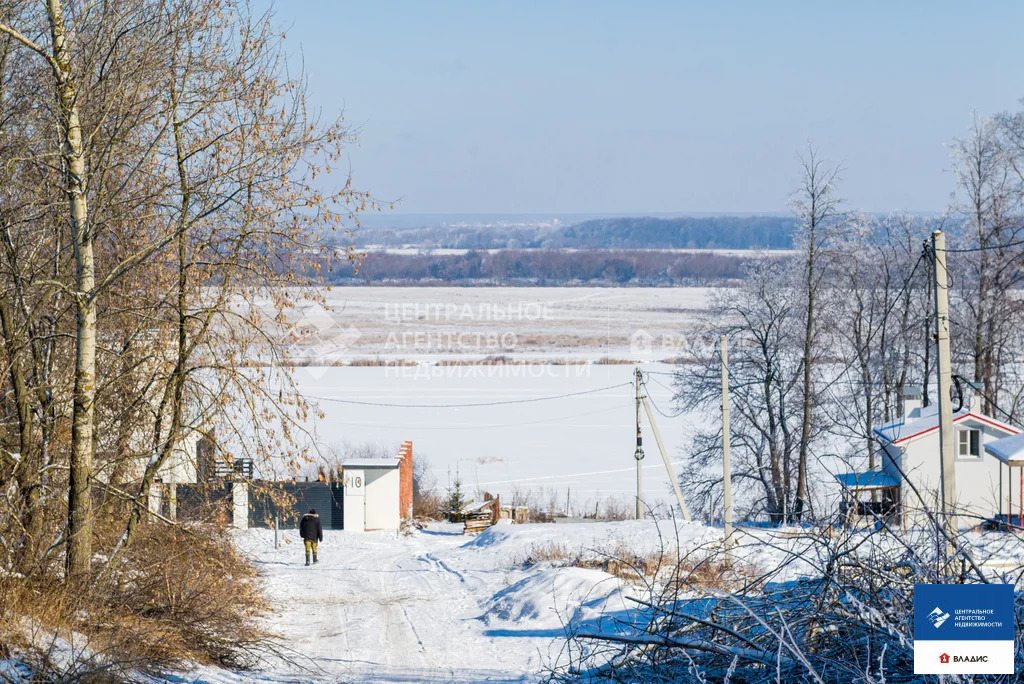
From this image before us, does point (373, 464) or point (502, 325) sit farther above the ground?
point (502, 325)

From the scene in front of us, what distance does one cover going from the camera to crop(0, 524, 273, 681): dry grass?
851cm

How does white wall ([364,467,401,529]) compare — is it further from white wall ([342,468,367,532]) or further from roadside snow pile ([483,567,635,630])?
roadside snow pile ([483,567,635,630])

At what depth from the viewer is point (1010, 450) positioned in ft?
77.7

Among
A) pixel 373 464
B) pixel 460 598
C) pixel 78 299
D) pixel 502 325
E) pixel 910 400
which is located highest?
pixel 78 299

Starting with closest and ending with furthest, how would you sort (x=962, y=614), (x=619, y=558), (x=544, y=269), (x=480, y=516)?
1. (x=962, y=614)
2. (x=619, y=558)
3. (x=480, y=516)
4. (x=544, y=269)

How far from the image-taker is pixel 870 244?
4062cm

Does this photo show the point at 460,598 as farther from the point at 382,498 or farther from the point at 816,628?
the point at 382,498

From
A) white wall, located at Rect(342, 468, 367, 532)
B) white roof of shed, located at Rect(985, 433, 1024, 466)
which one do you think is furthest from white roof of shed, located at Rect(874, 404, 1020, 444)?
white wall, located at Rect(342, 468, 367, 532)

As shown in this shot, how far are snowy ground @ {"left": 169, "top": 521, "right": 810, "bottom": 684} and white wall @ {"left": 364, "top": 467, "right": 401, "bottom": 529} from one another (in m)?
4.30

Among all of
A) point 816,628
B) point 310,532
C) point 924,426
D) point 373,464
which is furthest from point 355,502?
point 816,628

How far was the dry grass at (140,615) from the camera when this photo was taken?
27.9 ft

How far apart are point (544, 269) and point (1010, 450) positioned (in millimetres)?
124963

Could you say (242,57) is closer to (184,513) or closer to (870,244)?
(184,513)

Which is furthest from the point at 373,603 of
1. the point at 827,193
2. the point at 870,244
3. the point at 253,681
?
the point at 870,244
